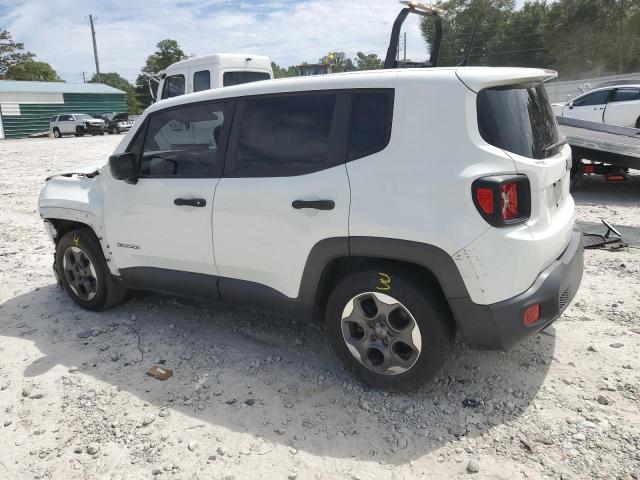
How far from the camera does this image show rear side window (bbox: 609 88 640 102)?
14.1 meters

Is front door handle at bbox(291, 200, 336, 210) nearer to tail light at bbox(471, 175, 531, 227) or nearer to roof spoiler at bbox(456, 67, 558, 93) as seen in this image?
tail light at bbox(471, 175, 531, 227)

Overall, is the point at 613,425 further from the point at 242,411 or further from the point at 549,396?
the point at 242,411

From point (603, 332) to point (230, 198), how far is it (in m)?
2.87

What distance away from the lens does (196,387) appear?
134 inches

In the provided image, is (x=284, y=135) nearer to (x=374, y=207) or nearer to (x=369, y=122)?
(x=369, y=122)

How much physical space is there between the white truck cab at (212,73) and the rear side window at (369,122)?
7.60m

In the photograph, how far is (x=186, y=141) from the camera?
394cm

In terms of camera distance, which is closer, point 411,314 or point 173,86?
point 411,314

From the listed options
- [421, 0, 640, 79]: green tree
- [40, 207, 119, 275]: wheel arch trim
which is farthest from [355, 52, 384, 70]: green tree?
[40, 207, 119, 275]: wheel arch trim

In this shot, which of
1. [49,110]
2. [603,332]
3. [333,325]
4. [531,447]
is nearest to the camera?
[531,447]

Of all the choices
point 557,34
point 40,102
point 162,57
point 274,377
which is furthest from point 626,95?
point 162,57

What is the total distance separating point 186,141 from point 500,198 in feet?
7.90

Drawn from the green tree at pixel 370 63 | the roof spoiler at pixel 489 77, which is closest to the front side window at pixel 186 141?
the roof spoiler at pixel 489 77

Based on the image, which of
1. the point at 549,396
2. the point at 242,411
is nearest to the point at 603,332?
the point at 549,396
